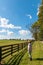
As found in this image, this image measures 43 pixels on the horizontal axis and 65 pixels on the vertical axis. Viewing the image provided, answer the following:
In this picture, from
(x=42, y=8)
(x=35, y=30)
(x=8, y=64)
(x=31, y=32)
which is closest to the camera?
(x=8, y=64)

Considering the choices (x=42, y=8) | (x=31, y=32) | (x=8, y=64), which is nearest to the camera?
(x=8, y=64)

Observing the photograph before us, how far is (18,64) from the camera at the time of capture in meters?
14.6

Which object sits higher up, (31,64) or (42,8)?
(42,8)

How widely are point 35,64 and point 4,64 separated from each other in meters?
2.43

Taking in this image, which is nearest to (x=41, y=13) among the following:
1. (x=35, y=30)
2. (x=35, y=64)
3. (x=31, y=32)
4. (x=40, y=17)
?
(x=40, y=17)

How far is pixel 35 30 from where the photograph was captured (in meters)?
113

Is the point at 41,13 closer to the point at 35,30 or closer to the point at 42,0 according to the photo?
the point at 42,0

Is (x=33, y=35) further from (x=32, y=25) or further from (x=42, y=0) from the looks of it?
(x=42, y=0)

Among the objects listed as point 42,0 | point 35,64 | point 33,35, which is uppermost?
point 42,0

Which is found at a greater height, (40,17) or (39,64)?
(40,17)

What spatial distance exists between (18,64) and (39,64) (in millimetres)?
1640

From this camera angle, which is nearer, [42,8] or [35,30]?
[42,8]

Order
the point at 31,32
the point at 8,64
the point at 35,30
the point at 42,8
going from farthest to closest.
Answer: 1. the point at 31,32
2. the point at 35,30
3. the point at 42,8
4. the point at 8,64

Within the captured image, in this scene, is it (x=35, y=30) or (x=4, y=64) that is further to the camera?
(x=35, y=30)
